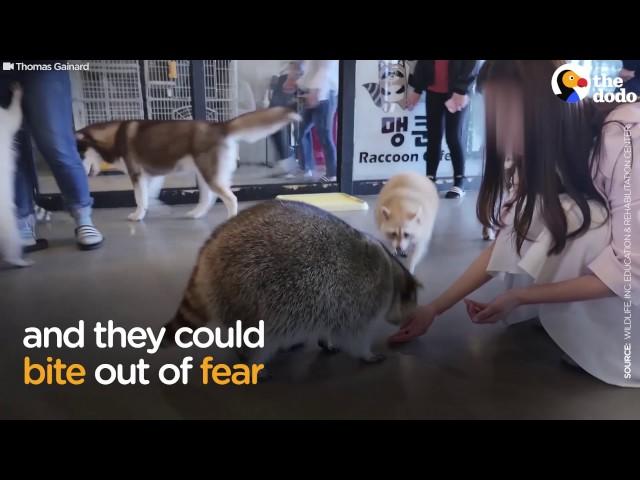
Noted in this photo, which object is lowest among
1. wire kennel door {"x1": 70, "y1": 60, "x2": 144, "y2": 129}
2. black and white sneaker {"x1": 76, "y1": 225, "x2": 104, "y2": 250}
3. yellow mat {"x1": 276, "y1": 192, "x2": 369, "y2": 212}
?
black and white sneaker {"x1": 76, "y1": 225, "x2": 104, "y2": 250}

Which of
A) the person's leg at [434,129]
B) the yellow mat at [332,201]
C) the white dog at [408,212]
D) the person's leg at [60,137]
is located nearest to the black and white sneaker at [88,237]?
the person's leg at [60,137]

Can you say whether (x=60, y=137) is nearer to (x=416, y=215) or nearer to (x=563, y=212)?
(x=416, y=215)

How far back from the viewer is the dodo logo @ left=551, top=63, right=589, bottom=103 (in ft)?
3.74

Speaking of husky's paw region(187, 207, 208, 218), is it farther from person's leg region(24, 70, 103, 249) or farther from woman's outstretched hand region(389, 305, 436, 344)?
woman's outstretched hand region(389, 305, 436, 344)

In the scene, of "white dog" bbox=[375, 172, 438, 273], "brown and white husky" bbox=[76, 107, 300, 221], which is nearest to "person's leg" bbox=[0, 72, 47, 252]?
"brown and white husky" bbox=[76, 107, 300, 221]

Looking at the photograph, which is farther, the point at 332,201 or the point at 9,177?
the point at 332,201

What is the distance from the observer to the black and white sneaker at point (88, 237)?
119 cm

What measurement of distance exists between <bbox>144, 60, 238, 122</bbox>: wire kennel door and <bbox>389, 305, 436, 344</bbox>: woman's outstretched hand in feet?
2.16

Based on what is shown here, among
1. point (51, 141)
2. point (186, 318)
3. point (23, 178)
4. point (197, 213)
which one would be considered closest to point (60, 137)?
point (51, 141)

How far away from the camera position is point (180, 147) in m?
1.21

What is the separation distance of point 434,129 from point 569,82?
0.30 metres

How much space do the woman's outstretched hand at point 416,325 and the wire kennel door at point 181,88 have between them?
2.16ft

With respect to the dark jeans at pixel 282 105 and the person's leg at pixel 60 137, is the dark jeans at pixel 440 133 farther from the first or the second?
the person's leg at pixel 60 137

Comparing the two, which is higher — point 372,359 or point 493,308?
point 493,308
